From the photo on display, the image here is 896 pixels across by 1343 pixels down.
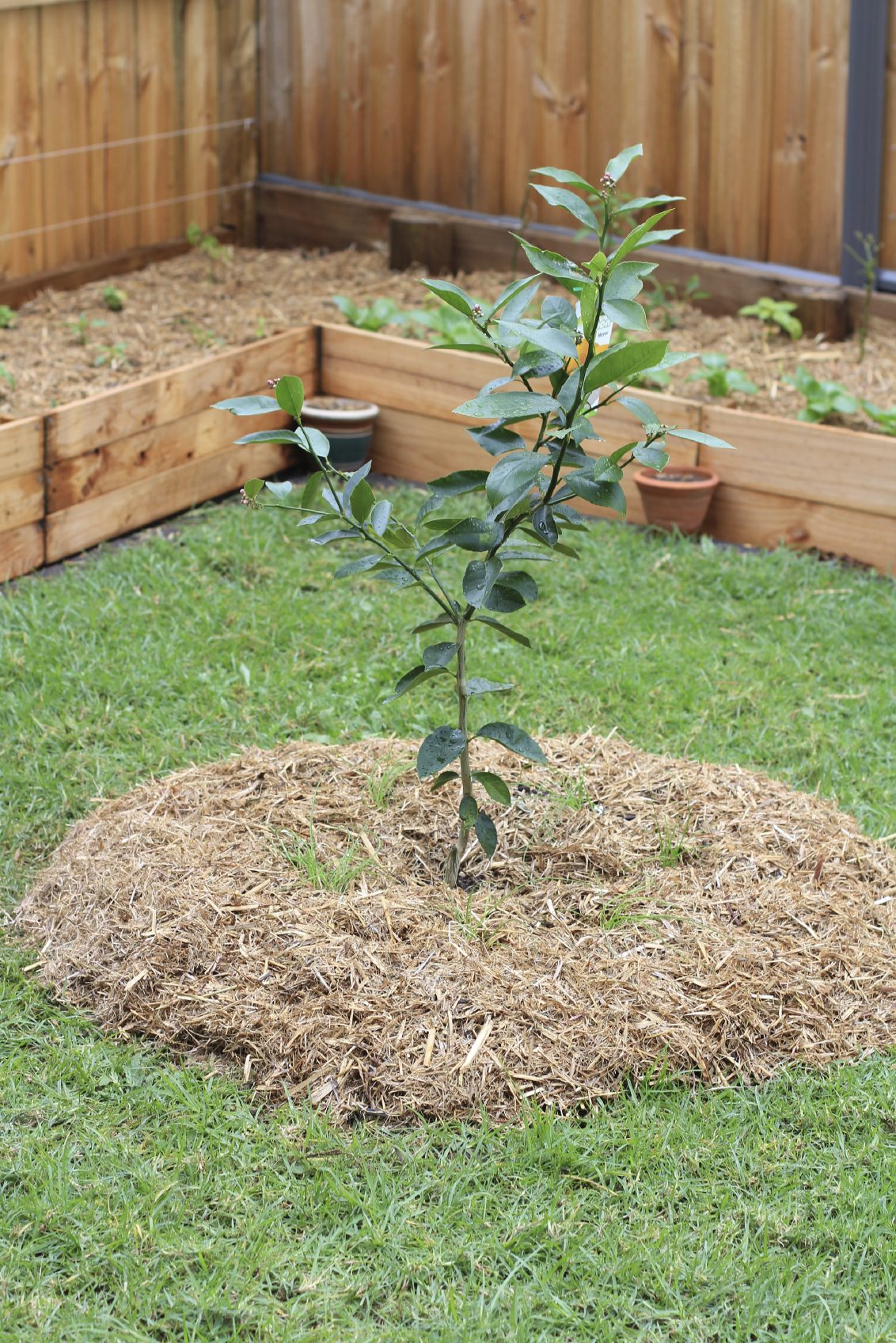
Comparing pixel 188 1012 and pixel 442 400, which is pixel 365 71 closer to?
pixel 442 400

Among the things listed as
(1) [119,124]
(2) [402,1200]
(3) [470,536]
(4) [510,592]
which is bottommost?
(2) [402,1200]

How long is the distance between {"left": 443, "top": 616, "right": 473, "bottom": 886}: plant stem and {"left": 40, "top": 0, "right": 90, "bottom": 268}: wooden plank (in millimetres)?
4408

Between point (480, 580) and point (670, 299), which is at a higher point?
point (670, 299)

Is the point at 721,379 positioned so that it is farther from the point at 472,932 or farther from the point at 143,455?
the point at 472,932

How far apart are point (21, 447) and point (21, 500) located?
0.18 metres

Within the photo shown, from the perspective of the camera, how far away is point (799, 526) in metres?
5.64

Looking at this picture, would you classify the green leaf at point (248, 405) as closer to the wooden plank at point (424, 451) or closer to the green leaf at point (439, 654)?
the green leaf at point (439, 654)

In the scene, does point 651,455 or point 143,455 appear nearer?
point 651,455

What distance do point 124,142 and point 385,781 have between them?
180 inches

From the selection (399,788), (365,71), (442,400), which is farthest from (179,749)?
(365,71)

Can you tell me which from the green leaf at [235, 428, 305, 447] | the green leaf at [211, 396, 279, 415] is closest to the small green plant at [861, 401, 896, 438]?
the green leaf at [235, 428, 305, 447]

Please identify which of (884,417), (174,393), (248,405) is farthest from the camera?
(174,393)

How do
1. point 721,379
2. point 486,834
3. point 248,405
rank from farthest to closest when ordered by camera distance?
point 721,379
point 486,834
point 248,405

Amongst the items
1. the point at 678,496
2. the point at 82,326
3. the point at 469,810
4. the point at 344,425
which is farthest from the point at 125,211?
the point at 469,810
